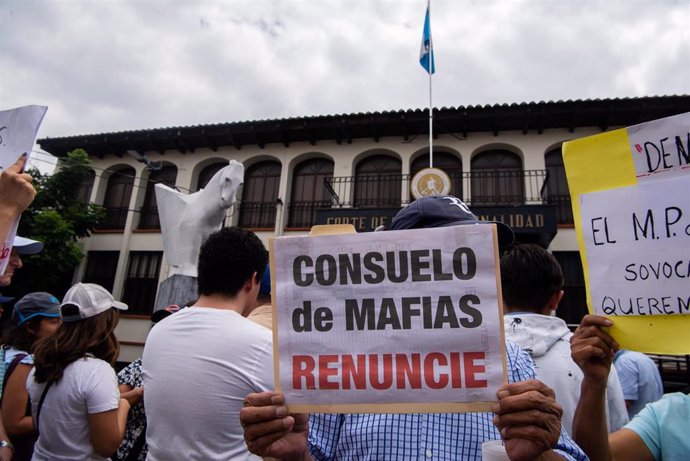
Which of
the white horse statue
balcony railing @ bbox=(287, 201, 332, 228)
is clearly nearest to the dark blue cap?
the white horse statue

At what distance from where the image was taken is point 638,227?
5.15ft

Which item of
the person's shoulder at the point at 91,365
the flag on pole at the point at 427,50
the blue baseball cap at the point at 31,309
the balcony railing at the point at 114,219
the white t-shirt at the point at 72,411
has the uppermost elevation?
the flag on pole at the point at 427,50

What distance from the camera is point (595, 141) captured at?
1.66 metres

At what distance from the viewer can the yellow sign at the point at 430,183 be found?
10.9 m

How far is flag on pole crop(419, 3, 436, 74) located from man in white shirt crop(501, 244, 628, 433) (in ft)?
37.0

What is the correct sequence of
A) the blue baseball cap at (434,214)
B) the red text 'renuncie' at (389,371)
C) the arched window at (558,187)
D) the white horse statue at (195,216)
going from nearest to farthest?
the red text 'renuncie' at (389,371), the blue baseball cap at (434,214), the white horse statue at (195,216), the arched window at (558,187)

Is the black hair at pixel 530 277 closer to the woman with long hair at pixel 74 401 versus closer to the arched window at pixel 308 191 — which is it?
the woman with long hair at pixel 74 401

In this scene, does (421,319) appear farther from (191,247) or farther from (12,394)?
(191,247)

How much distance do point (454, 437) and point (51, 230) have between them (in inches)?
602

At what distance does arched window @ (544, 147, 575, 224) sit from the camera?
486 inches

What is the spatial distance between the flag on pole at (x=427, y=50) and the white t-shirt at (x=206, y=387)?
39.4ft

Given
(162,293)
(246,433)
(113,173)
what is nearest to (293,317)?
(246,433)

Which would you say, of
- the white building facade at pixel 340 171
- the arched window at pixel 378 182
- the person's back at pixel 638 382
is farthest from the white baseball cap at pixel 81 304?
the arched window at pixel 378 182

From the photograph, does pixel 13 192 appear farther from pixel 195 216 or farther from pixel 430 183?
pixel 430 183
